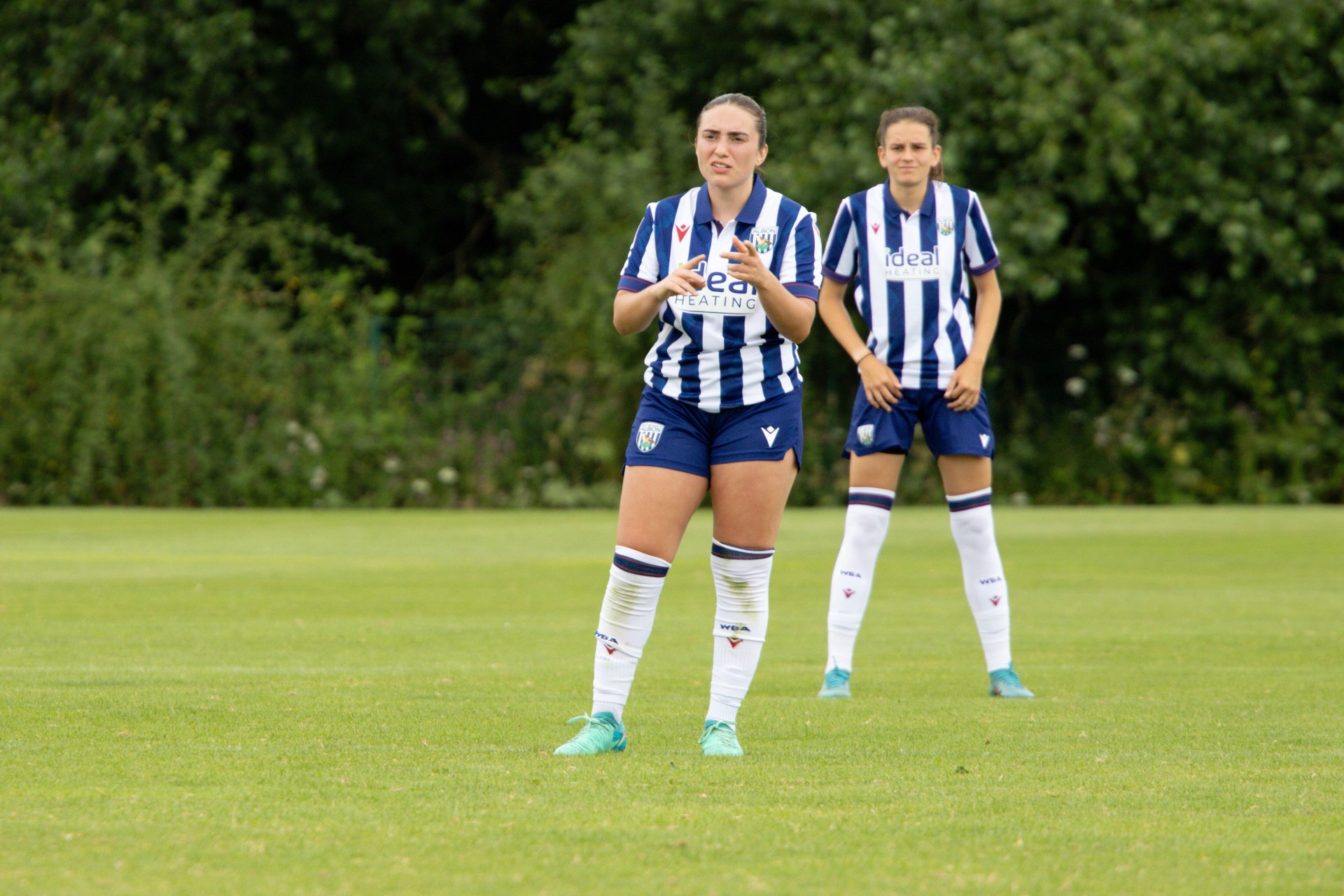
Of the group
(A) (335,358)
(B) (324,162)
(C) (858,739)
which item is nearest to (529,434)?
(A) (335,358)

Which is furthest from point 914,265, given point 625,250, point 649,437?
point 625,250

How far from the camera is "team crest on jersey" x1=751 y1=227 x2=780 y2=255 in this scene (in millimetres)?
4910

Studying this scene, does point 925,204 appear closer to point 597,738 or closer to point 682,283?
point 682,283

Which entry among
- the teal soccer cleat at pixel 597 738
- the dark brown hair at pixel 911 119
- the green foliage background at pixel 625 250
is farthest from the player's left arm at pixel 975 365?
the green foliage background at pixel 625 250

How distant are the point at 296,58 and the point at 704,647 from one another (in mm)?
20526

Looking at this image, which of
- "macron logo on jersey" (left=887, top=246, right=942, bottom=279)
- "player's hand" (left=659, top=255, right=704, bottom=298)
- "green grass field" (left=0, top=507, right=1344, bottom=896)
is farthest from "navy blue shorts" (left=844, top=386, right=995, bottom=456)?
"player's hand" (left=659, top=255, right=704, bottom=298)

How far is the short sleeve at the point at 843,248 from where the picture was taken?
6621mm

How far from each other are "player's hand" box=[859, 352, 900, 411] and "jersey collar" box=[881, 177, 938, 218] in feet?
1.95

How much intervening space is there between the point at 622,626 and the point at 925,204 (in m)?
2.46

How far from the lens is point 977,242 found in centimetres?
658

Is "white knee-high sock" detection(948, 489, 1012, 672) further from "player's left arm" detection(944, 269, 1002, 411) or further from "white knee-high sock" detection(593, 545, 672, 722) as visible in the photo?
"white knee-high sock" detection(593, 545, 672, 722)

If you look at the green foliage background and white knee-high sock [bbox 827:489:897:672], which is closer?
white knee-high sock [bbox 827:489:897:672]

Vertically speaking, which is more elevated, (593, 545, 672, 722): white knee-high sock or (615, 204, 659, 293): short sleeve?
(615, 204, 659, 293): short sleeve

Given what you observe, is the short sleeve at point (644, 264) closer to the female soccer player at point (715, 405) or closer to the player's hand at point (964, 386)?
the female soccer player at point (715, 405)
